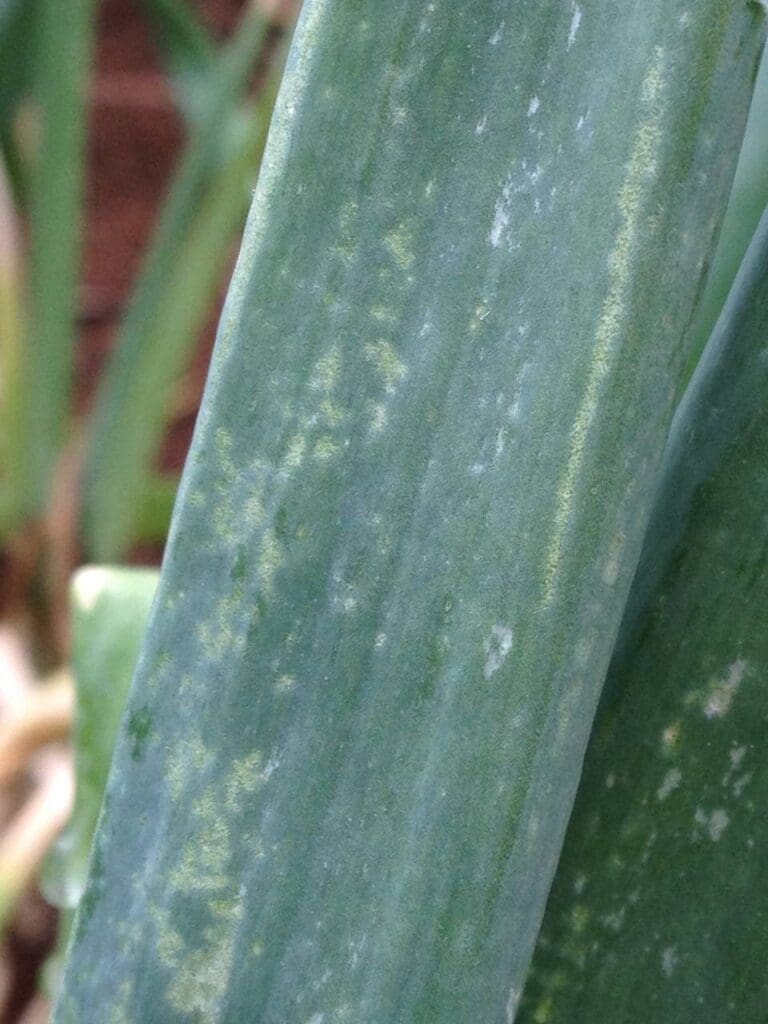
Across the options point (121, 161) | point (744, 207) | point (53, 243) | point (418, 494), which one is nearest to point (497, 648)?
point (418, 494)

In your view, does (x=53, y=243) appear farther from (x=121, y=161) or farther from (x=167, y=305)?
(x=121, y=161)

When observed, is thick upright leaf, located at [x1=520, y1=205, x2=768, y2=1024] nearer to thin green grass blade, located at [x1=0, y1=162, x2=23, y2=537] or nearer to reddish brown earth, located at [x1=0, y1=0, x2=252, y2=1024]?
thin green grass blade, located at [x1=0, y1=162, x2=23, y2=537]

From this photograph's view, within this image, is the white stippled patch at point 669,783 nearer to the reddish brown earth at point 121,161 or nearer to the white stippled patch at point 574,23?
the white stippled patch at point 574,23

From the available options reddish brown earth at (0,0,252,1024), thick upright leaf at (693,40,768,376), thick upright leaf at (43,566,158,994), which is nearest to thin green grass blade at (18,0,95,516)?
thick upright leaf at (43,566,158,994)

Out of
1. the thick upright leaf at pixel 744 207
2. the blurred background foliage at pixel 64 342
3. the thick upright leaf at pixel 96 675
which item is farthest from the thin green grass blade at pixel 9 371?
the thick upright leaf at pixel 744 207

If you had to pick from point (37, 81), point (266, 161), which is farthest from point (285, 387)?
point (37, 81)
